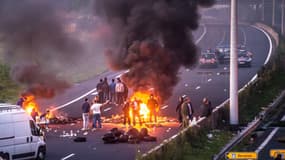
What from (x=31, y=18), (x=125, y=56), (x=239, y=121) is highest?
(x=31, y=18)

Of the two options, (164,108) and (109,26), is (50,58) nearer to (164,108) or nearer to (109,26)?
(109,26)

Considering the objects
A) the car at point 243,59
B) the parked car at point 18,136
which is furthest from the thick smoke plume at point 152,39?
the car at point 243,59

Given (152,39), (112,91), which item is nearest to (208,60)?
(112,91)

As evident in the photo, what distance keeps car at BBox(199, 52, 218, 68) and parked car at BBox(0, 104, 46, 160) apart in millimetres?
36885

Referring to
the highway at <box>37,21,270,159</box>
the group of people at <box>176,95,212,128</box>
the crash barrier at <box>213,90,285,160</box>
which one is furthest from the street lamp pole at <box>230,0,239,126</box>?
the highway at <box>37,21,270,159</box>

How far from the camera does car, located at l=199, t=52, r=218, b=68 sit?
59.9m

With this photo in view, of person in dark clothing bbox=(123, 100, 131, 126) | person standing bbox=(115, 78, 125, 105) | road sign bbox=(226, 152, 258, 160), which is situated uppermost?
person standing bbox=(115, 78, 125, 105)

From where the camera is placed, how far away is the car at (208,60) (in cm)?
5994

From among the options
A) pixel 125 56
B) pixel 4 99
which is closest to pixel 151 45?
pixel 125 56

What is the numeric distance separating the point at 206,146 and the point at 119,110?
12970 millimetres

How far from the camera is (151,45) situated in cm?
3656

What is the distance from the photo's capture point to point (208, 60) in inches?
2370

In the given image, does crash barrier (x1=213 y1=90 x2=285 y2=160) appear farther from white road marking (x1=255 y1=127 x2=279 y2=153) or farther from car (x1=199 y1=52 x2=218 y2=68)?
car (x1=199 y1=52 x2=218 y2=68)

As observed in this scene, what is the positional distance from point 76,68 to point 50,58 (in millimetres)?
16972
